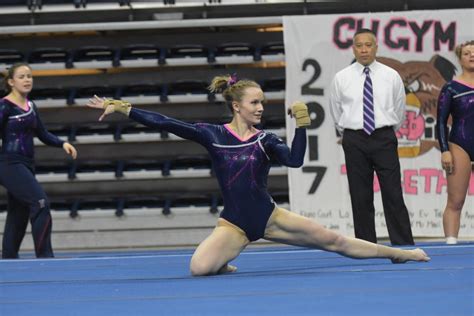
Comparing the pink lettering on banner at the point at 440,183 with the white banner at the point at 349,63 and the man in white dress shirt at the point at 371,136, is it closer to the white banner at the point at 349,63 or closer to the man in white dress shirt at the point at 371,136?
the white banner at the point at 349,63

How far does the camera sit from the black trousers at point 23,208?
769 centimetres

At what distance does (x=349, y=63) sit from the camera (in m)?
10.1

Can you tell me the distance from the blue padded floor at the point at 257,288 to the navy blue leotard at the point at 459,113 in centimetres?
103

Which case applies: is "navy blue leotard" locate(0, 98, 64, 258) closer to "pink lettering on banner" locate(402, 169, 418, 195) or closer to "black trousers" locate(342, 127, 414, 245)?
"black trousers" locate(342, 127, 414, 245)

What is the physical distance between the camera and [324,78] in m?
10.2

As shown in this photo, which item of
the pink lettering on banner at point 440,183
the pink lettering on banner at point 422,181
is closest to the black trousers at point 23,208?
the pink lettering on banner at point 422,181

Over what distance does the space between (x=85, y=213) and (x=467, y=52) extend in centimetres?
486

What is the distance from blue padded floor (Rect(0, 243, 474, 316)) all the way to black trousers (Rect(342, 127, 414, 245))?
2.47 ft

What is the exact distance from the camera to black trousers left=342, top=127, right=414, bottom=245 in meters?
7.33

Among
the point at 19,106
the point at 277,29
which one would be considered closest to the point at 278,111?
the point at 277,29

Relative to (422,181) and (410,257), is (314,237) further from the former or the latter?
(422,181)

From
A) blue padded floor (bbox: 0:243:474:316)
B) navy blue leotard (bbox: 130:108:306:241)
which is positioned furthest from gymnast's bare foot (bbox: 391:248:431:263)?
navy blue leotard (bbox: 130:108:306:241)

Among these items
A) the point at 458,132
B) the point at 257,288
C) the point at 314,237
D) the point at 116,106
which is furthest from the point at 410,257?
the point at 458,132

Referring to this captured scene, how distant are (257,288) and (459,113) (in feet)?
10.9
